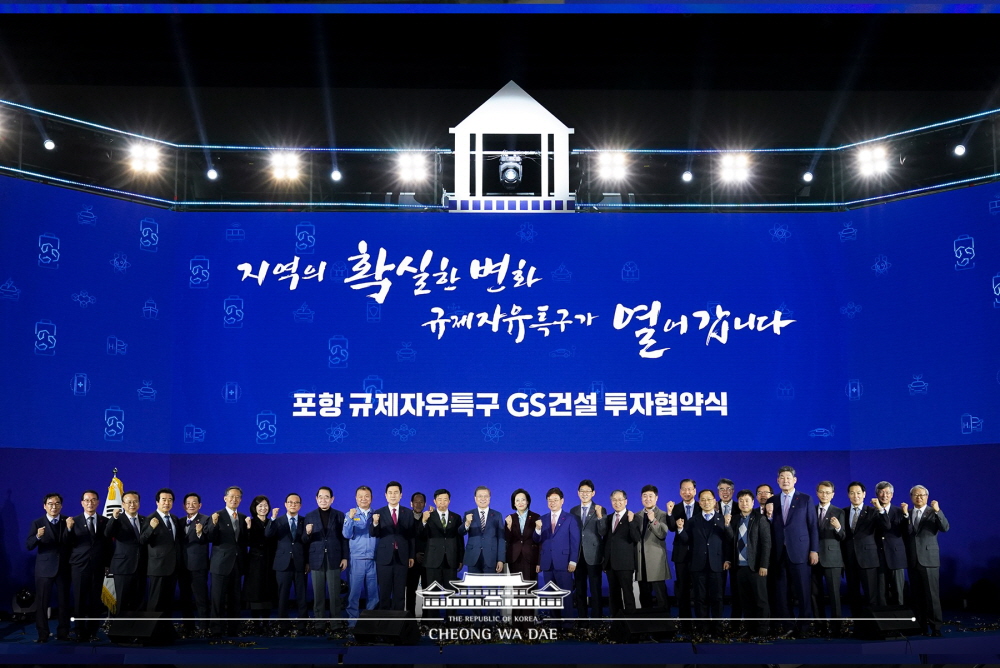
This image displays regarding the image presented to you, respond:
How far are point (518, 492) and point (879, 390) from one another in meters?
3.12

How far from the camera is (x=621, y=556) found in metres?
6.45

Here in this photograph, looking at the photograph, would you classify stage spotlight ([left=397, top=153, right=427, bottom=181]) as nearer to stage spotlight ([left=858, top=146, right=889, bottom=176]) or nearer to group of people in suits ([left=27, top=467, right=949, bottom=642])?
group of people in suits ([left=27, top=467, right=949, bottom=642])

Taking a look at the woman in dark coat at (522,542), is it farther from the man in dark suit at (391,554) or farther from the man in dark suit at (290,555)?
the man in dark suit at (290,555)

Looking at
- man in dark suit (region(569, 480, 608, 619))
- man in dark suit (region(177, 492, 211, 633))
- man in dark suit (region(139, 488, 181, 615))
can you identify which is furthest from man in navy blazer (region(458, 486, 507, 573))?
man in dark suit (region(139, 488, 181, 615))

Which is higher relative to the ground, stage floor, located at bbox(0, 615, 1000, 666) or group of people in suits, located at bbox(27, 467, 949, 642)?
group of people in suits, located at bbox(27, 467, 949, 642)

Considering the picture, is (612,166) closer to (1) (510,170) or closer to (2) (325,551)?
(1) (510,170)

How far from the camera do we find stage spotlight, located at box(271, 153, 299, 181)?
306 inches

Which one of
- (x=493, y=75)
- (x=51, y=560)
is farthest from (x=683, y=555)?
(x=493, y=75)

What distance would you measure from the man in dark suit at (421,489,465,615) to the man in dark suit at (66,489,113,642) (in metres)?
2.22

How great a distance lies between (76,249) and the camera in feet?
24.6

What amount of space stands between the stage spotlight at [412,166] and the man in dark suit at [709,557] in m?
3.47

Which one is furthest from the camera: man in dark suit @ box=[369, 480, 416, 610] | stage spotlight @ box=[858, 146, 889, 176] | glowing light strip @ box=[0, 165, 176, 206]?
stage spotlight @ box=[858, 146, 889, 176]

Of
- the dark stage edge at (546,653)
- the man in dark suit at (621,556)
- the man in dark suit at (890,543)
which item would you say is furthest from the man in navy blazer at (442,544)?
the man in dark suit at (890,543)

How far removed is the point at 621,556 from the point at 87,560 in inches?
142
